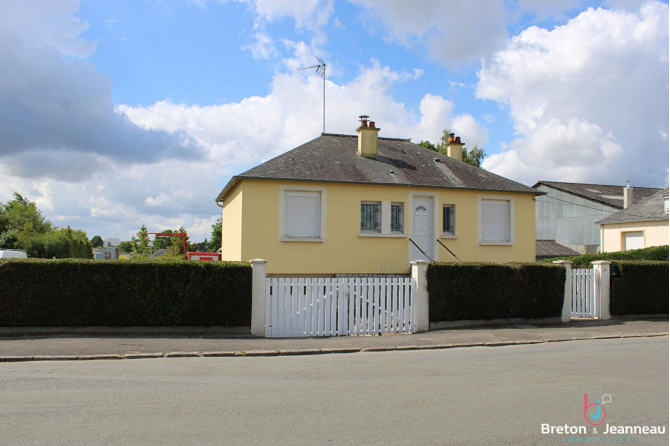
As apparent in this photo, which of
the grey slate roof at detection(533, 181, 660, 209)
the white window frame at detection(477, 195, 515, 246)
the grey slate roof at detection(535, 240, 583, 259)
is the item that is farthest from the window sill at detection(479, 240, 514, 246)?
the grey slate roof at detection(533, 181, 660, 209)

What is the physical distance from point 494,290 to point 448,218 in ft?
19.6

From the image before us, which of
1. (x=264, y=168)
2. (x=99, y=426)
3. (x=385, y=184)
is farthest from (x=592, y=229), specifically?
(x=99, y=426)

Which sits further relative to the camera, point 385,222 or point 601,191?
point 601,191

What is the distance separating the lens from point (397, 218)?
19.2 meters

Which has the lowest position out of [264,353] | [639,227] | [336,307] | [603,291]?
[264,353]

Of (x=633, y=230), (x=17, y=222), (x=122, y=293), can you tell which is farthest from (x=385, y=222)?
(x=17, y=222)

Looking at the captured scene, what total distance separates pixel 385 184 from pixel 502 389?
11866 millimetres

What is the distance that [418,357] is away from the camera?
10289 mm

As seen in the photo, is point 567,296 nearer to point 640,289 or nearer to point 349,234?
point 640,289

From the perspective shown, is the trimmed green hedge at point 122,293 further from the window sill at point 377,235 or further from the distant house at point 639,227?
the distant house at point 639,227

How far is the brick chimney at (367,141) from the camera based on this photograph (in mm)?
20688

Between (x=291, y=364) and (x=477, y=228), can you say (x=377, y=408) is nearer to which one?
(x=291, y=364)

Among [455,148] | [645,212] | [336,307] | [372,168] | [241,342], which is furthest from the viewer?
[645,212]

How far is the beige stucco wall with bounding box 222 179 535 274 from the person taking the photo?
17578 millimetres
